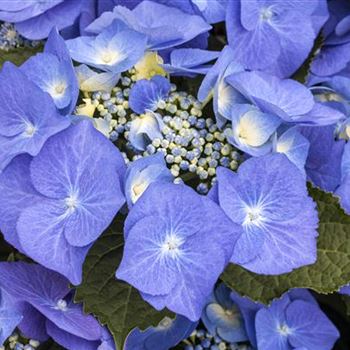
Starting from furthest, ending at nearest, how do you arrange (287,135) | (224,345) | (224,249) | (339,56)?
1. (339,56)
2. (224,345)
3. (287,135)
4. (224,249)

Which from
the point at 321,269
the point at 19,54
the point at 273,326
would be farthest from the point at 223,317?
the point at 19,54

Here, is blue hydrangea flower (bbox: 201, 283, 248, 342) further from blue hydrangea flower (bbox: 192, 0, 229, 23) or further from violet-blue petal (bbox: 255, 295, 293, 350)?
blue hydrangea flower (bbox: 192, 0, 229, 23)

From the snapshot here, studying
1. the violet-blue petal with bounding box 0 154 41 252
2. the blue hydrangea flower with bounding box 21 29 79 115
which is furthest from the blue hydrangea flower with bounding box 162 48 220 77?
the violet-blue petal with bounding box 0 154 41 252

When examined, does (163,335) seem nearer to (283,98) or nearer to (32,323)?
(32,323)

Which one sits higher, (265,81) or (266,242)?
(265,81)

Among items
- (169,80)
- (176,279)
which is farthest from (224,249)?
(169,80)

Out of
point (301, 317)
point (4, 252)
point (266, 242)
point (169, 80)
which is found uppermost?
point (169, 80)

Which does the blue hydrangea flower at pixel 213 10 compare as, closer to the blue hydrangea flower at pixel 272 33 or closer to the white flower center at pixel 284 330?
the blue hydrangea flower at pixel 272 33

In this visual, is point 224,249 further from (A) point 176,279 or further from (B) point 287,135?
(B) point 287,135
